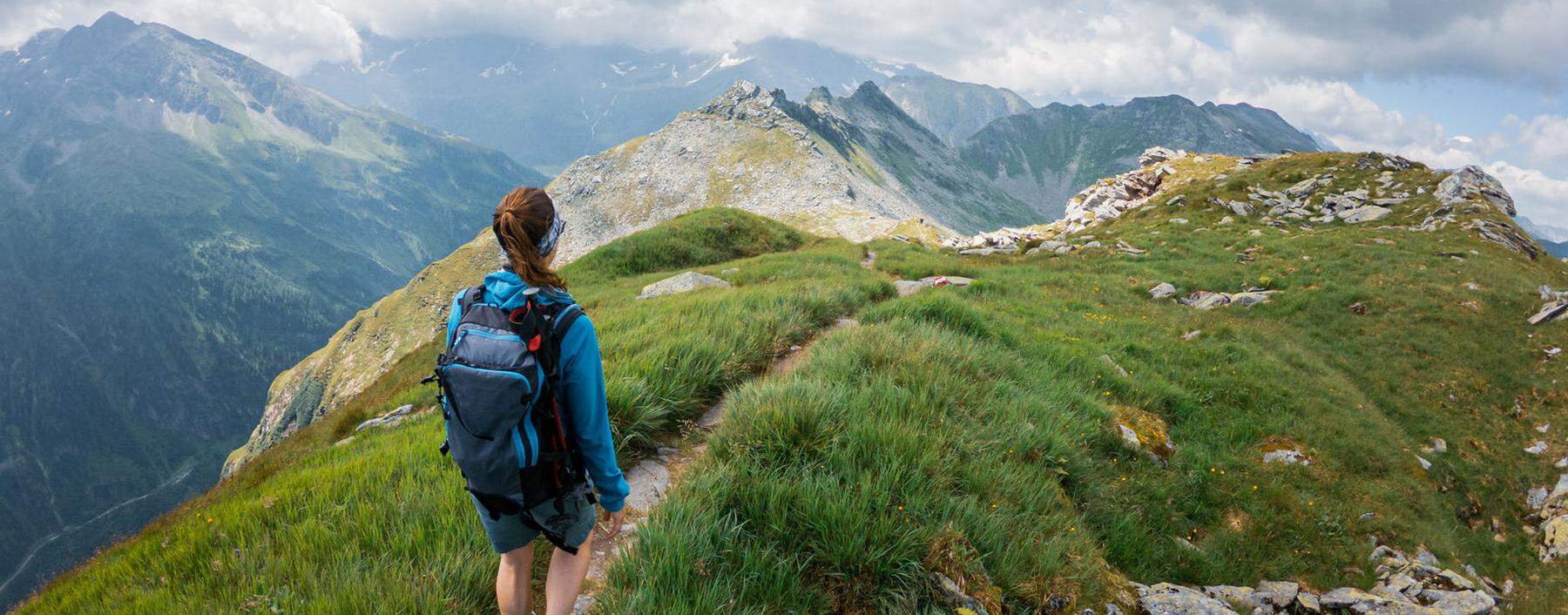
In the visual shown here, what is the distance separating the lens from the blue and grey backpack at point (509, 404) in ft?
9.56

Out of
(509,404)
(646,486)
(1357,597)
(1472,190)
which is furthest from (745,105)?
(509,404)

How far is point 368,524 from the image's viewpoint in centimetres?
442

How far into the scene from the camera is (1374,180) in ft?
108

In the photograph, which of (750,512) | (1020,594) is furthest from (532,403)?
(1020,594)

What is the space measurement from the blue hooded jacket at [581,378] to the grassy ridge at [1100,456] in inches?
29.6

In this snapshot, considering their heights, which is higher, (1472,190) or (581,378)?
(1472,190)

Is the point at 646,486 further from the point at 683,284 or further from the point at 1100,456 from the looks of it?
the point at 683,284

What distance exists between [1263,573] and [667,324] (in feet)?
25.3

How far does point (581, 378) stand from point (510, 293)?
61 centimetres

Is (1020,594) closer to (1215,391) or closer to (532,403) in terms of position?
(532,403)

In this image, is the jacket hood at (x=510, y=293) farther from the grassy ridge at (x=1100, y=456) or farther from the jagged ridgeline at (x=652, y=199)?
the jagged ridgeline at (x=652, y=199)

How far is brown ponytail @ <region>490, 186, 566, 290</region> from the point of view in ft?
10.6

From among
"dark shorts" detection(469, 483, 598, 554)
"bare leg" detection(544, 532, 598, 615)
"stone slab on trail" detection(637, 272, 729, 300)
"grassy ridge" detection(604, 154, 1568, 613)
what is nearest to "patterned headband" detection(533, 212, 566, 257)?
"dark shorts" detection(469, 483, 598, 554)

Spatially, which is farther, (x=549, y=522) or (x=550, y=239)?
(x=550, y=239)
